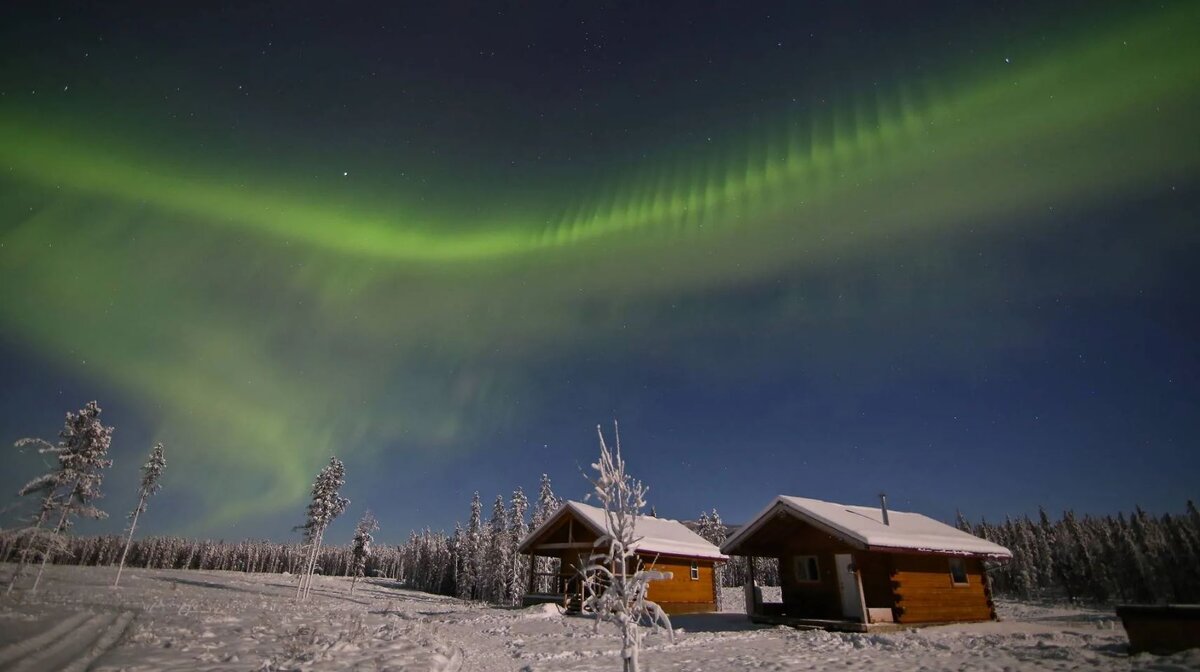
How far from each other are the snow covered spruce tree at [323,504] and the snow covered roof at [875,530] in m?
47.9

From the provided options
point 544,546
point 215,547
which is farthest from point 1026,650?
point 215,547

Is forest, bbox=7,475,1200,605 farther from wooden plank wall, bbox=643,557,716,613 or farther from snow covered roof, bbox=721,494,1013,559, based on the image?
snow covered roof, bbox=721,494,1013,559

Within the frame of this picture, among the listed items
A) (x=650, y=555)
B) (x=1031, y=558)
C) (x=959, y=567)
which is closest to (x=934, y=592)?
(x=959, y=567)

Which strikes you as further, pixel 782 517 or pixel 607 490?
pixel 782 517

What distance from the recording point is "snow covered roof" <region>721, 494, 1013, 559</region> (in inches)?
733

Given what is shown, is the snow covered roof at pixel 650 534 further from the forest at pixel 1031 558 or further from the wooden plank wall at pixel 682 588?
the forest at pixel 1031 558

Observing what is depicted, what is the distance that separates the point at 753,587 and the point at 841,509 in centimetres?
525

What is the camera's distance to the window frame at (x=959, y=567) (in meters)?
21.6

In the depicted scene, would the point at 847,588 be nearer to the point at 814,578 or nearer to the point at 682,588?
the point at 814,578

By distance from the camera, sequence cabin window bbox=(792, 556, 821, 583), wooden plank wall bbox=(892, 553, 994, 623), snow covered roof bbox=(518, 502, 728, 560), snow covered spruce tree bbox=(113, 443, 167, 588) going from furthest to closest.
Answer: snow covered spruce tree bbox=(113, 443, 167, 588)
snow covered roof bbox=(518, 502, 728, 560)
cabin window bbox=(792, 556, 821, 583)
wooden plank wall bbox=(892, 553, 994, 623)

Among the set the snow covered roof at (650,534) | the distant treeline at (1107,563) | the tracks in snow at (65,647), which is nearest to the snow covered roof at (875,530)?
the snow covered roof at (650,534)

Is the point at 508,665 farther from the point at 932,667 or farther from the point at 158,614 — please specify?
the point at 158,614

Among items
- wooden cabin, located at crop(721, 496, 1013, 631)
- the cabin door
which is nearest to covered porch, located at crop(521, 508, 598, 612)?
wooden cabin, located at crop(721, 496, 1013, 631)

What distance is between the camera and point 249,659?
1076 cm
